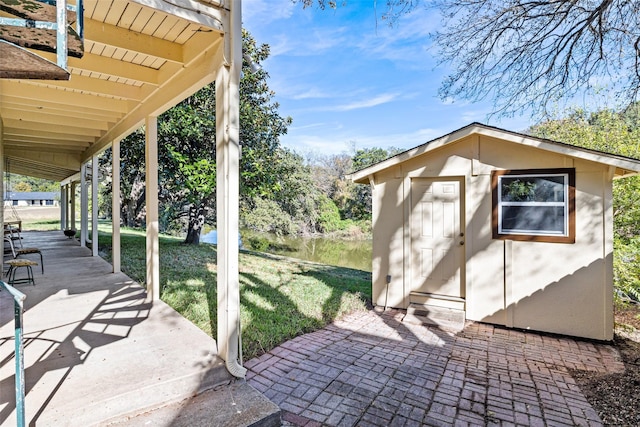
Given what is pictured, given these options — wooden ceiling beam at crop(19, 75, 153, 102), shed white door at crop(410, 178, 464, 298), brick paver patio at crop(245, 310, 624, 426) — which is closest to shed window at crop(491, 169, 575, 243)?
shed white door at crop(410, 178, 464, 298)

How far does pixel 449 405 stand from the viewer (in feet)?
8.83

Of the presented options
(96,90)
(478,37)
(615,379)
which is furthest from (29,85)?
(615,379)

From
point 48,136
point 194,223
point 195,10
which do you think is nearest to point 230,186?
point 195,10

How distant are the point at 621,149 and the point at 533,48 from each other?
10.9ft

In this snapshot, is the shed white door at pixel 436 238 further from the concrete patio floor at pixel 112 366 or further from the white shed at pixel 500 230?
the concrete patio floor at pixel 112 366

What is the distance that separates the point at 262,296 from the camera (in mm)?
5344

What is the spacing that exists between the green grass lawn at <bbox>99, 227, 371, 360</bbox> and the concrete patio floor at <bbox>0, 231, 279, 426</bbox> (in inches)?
19.6

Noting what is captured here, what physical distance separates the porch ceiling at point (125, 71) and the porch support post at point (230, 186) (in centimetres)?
13

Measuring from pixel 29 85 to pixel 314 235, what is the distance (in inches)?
815

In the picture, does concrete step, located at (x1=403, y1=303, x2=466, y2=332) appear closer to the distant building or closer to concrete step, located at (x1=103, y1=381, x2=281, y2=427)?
concrete step, located at (x1=103, y1=381, x2=281, y2=427)

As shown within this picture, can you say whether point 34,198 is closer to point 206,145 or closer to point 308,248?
point 308,248

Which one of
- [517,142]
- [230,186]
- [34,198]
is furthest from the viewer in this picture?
[34,198]

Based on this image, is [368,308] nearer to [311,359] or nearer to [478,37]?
[311,359]

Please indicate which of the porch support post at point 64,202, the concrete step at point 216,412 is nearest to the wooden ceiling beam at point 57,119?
the concrete step at point 216,412
